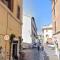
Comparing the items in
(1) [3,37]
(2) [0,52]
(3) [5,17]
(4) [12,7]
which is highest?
(4) [12,7]

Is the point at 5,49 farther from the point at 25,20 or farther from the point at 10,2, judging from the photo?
the point at 25,20

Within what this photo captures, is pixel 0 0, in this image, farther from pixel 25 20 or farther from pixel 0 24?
pixel 25 20

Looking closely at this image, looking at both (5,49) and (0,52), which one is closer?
(0,52)

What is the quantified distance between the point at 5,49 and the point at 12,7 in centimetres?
482

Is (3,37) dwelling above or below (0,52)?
above

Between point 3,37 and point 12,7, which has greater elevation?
point 12,7

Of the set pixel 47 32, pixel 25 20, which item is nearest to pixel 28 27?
pixel 25 20

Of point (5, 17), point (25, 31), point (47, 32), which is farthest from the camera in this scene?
Answer: point (47, 32)

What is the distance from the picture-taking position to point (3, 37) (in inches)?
596

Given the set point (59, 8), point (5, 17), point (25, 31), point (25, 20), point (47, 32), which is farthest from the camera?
point (47, 32)

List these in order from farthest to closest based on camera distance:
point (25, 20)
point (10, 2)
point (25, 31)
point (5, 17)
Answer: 1. point (25, 20)
2. point (25, 31)
3. point (10, 2)
4. point (5, 17)

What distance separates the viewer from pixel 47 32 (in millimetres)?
84500

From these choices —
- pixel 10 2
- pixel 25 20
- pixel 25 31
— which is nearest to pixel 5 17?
pixel 10 2

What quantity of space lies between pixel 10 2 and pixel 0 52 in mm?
5918
